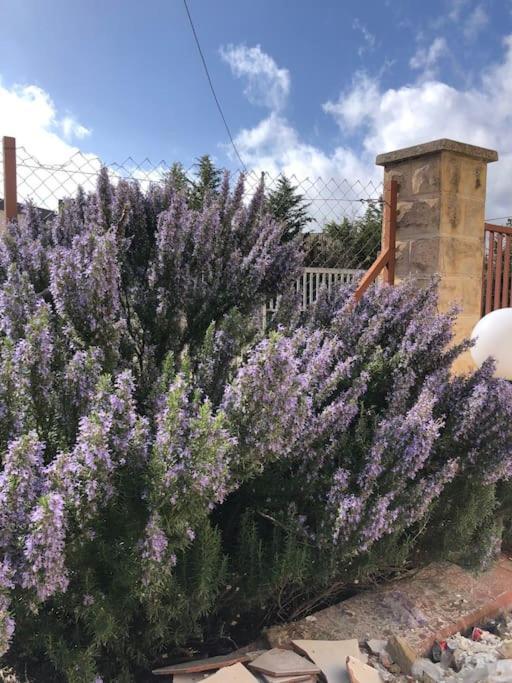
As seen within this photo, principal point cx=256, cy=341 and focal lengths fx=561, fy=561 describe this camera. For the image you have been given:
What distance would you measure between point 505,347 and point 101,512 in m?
2.73

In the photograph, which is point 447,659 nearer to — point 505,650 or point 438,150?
point 505,650

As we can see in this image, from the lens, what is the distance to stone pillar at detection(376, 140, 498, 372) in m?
4.20

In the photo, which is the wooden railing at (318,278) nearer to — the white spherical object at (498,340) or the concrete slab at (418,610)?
the white spherical object at (498,340)

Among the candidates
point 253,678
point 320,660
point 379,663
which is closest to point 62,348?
point 253,678

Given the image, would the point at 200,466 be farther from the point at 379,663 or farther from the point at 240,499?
the point at 379,663

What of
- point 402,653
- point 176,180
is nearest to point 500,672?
point 402,653

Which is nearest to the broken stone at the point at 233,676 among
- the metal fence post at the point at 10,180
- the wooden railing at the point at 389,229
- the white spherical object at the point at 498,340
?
the white spherical object at the point at 498,340

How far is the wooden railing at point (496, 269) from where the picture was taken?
15.8 ft

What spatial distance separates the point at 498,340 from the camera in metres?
3.44

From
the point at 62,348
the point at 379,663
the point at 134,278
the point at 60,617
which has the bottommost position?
the point at 379,663

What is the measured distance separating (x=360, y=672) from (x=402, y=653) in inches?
9.3

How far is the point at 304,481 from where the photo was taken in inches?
77.7

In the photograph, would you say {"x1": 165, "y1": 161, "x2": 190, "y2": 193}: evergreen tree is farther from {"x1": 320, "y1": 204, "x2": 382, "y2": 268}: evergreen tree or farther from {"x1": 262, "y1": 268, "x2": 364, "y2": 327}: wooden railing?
{"x1": 320, "y1": 204, "x2": 382, "y2": 268}: evergreen tree

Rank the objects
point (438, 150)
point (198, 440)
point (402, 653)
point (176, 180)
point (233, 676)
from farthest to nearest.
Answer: point (438, 150) → point (176, 180) → point (402, 653) → point (233, 676) → point (198, 440)
